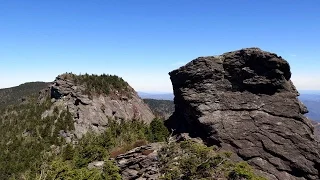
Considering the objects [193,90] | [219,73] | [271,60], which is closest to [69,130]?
[193,90]

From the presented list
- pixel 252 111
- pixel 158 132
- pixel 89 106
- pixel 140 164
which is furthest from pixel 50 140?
pixel 252 111

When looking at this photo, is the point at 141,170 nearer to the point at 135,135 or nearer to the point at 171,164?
the point at 171,164

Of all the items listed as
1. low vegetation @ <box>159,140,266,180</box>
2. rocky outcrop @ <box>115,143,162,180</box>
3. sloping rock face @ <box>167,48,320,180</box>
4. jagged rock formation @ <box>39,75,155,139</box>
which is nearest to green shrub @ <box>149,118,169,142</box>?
sloping rock face @ <box>167,48,320,180</box>

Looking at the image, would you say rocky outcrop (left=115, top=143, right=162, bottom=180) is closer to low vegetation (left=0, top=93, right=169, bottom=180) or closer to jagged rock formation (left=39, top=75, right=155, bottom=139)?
low vegetation (left=0, top=93, right=169, bottom=180)

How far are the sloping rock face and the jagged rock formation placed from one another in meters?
46.9

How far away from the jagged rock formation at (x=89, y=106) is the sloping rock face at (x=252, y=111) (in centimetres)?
4686

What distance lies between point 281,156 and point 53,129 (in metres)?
80.3

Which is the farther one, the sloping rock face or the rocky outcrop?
the sloping rock face

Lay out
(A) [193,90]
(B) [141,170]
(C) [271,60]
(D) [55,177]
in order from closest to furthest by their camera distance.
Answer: (D) [55,177], (B) [141,170], (C) [271,60], (A) [193,90]

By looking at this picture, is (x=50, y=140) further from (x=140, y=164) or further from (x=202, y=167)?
(x=202, y=167)

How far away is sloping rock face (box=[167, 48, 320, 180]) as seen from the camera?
65375 mm

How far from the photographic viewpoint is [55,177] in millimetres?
53750

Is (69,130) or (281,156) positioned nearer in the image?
(281,156)

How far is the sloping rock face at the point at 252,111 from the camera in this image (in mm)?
65375
